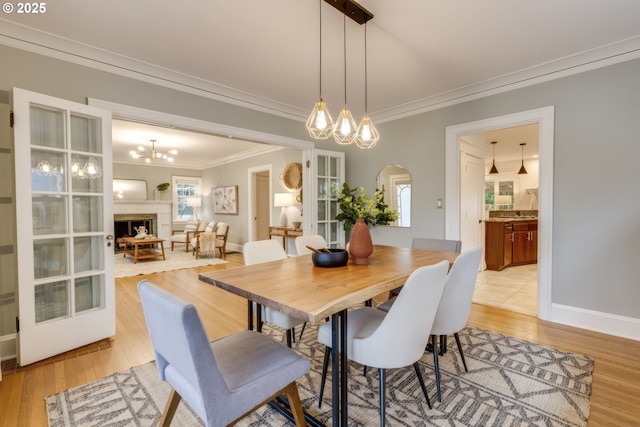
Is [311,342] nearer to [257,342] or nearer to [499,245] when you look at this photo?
[257,342]

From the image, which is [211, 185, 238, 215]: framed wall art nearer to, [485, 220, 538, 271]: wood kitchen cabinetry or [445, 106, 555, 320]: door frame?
[485, 220, 538, 271]: wood kitchen cabinetry

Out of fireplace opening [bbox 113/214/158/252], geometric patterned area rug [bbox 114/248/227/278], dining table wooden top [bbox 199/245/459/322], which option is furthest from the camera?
fireplace opening [bbox 113/214/158/252]

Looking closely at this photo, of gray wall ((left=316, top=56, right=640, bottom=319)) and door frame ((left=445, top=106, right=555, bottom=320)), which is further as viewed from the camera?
door frame ((left=445, top=106, right=555, bottom=320))

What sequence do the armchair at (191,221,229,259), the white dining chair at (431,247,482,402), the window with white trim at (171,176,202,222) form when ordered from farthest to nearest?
the window with white trim at (171,176,202,222), the armchair at (191,221,229,259), the white dining chair at (431,247,482,402)

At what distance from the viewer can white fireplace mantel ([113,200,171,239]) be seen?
25.2ft

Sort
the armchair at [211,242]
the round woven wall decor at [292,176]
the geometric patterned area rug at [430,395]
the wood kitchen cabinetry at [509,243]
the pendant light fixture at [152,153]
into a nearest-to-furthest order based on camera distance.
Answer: the geometric patterned area rug at [430,395], the wood kitchen cabinetry at [509,243], the round woven wall decor at [292,176], the pendant light fixture at [152,153], the armchair at [211,242]

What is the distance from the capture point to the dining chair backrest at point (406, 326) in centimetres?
129

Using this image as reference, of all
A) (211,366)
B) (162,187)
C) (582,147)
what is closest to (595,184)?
(582,147)

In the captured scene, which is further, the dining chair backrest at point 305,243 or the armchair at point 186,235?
the armchair at point 186,235

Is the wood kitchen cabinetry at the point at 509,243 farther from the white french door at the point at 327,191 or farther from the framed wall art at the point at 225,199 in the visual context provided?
the framed wall art at the point at 225,199

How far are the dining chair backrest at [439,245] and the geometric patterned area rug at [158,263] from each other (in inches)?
173

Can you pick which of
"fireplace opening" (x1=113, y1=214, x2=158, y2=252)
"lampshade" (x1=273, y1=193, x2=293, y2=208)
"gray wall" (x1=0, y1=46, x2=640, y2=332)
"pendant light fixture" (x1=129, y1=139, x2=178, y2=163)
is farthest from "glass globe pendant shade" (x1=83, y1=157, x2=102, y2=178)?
"fireplace opening" (x1=113, y1=214, x2=158, y2=252)

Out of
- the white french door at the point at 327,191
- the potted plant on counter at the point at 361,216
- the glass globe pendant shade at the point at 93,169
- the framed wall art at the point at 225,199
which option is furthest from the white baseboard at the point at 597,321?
the framed wall art at the point at 225,199

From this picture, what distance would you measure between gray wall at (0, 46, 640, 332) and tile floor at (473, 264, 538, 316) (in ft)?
1.75
